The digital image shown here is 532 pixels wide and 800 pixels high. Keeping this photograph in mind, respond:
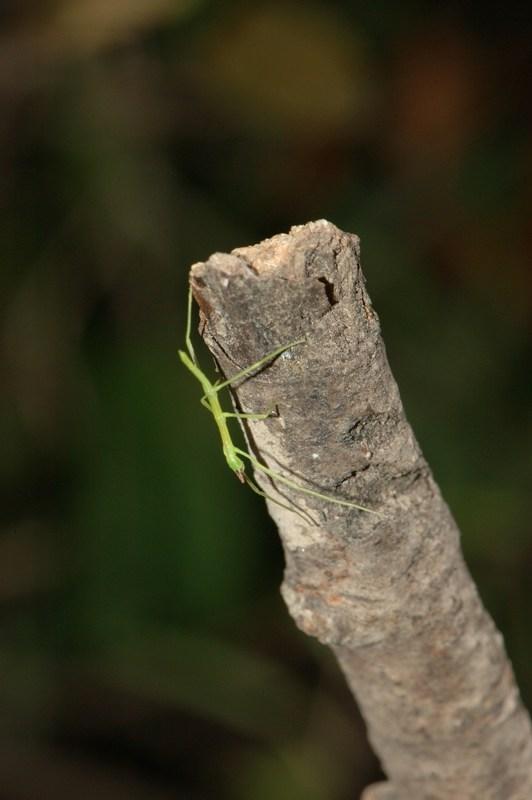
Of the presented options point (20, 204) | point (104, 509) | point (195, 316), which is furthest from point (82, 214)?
point (104, 509)

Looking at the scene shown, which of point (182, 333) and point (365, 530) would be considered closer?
point (365, 530)

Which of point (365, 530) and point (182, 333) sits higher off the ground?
point (182, 333)

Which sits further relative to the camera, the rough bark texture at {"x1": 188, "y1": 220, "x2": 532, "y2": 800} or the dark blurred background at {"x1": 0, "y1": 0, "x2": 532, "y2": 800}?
the dark blurred background at {"x1": 0, "y1": 0, "x2": 532, "y2": 800}

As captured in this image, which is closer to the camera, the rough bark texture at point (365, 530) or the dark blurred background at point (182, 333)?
the rough bark texture at point (365, 530)

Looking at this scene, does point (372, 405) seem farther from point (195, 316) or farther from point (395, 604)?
point (195, 316)
